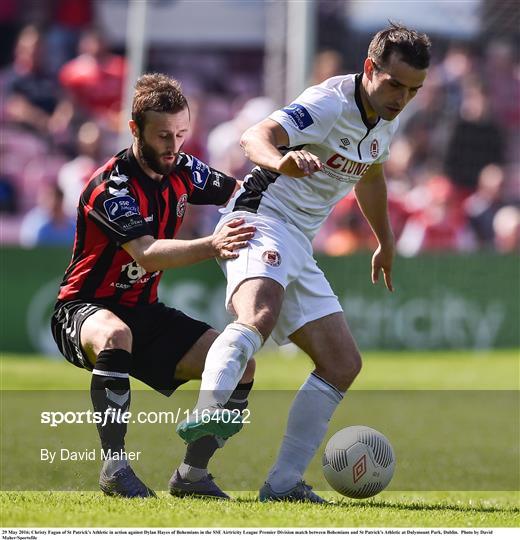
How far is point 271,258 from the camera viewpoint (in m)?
5.24

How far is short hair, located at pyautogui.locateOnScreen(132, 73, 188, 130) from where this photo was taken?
546 cm

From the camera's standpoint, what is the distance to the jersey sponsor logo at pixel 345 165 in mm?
5532

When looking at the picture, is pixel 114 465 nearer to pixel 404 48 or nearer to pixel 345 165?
pixel 345 165

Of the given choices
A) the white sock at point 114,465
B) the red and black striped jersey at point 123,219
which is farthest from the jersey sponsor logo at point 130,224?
the white sock at point 114,465

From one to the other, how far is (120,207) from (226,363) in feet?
3.41

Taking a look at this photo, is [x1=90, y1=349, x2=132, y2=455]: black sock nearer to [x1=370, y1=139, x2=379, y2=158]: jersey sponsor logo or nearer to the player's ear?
[x1=370, y1=139, x2=379, y2=158]: jersey sponsor logo

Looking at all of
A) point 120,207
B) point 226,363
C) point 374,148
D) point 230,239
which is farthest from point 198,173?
point 226,363

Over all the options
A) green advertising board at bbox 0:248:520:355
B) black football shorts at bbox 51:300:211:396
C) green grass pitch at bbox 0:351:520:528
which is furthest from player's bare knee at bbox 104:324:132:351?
green advertising board at bbox 0:248:520:355

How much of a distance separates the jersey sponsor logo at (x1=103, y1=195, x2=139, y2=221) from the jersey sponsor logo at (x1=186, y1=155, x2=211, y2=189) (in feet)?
1.99

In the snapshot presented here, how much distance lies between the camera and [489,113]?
17172 millimetres

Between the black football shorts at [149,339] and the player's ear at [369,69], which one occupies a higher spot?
the player's ear at [369,69]

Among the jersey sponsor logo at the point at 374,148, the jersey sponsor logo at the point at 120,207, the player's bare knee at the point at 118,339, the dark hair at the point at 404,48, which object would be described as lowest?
the player's bare knee at the point at 118,339

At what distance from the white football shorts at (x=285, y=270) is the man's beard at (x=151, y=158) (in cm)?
39

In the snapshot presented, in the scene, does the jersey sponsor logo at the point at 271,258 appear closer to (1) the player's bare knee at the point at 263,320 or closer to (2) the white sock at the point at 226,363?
(1) the player's bare knee at the point at 263,320
